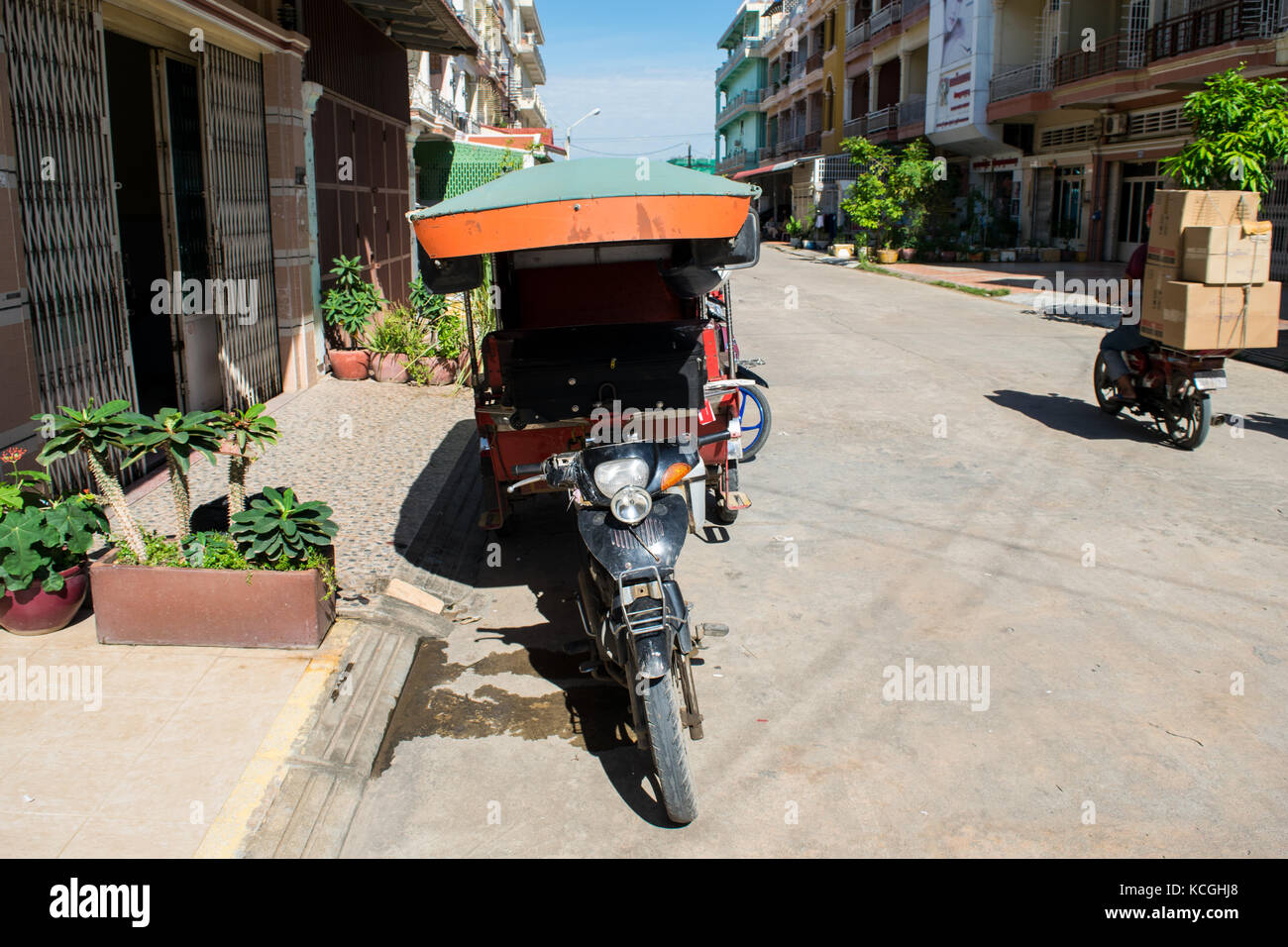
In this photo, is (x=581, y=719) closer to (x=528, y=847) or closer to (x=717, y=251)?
(x=528, y=847)

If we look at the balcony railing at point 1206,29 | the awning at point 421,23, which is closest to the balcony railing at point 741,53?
the balcony railing at point 1206,29

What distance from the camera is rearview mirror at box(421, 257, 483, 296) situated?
489 cm

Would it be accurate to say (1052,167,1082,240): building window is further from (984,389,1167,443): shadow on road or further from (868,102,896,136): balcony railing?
(984,389,1167,443): shadow on road

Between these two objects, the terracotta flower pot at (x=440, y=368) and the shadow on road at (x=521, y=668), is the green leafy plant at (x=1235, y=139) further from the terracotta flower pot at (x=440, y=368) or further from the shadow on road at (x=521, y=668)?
the terracotta flower pot at (x=440, y=368)

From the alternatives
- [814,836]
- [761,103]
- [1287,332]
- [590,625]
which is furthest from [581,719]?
[761,103]

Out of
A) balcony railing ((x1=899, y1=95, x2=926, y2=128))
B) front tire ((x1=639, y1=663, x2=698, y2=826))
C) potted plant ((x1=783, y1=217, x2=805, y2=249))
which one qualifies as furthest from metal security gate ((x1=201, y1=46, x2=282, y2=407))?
potted plant ((x1=783, y1=217, x2=805, y2=249))

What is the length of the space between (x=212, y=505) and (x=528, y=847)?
331 cm

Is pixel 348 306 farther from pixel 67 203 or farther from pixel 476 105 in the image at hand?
pixel 476 105

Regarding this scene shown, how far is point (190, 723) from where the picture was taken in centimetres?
412

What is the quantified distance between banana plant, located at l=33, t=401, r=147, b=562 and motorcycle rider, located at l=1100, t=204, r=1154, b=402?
8.38 meters

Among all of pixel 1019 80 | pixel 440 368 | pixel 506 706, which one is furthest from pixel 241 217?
pixel 1019 80

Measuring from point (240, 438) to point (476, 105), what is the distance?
35.8 m

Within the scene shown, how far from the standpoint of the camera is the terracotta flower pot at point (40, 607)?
15.9ft
